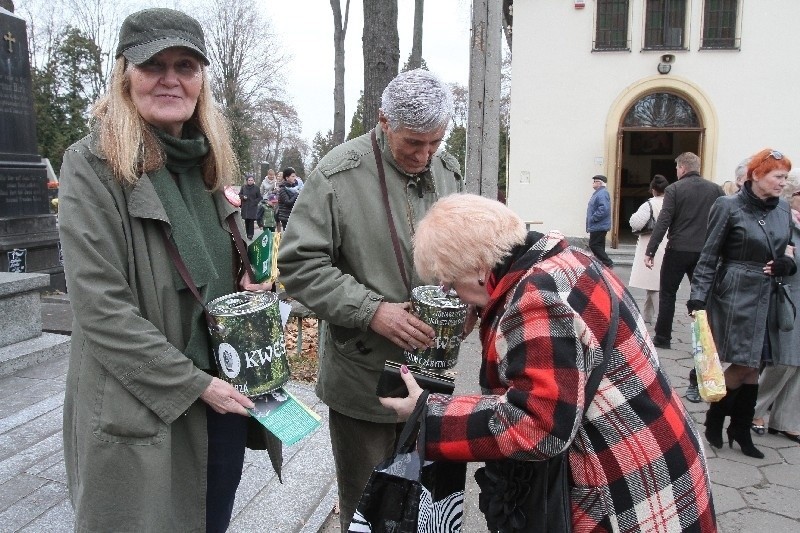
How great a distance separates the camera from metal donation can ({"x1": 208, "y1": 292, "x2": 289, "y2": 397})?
157 centimetres

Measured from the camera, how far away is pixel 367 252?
2.03m

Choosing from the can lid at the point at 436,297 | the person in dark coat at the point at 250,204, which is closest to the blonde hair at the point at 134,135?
the can lid at the point at 436,297

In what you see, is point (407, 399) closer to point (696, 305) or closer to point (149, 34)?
point (149, 34)

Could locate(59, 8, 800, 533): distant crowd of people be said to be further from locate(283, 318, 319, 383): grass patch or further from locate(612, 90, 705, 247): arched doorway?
locate(612, 90, 705, 247): arched doorway

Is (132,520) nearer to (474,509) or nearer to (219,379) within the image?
(219,379)

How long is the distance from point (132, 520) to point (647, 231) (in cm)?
673

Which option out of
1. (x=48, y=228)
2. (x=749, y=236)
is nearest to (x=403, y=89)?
(x=749, y=236)

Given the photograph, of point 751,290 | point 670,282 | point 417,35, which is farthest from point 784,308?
point 417,35

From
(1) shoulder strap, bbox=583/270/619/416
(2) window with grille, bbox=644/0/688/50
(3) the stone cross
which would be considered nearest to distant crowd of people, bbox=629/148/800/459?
(1) shoulder strap, bbox=583/270/619/416

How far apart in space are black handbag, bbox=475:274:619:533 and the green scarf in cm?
86

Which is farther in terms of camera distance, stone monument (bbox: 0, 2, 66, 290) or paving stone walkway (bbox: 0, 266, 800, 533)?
stone monument (bbox: 0, 2, 66, 290)

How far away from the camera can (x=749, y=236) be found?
3689 mm

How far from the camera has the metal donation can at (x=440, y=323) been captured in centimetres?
177

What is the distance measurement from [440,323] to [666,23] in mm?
14349
